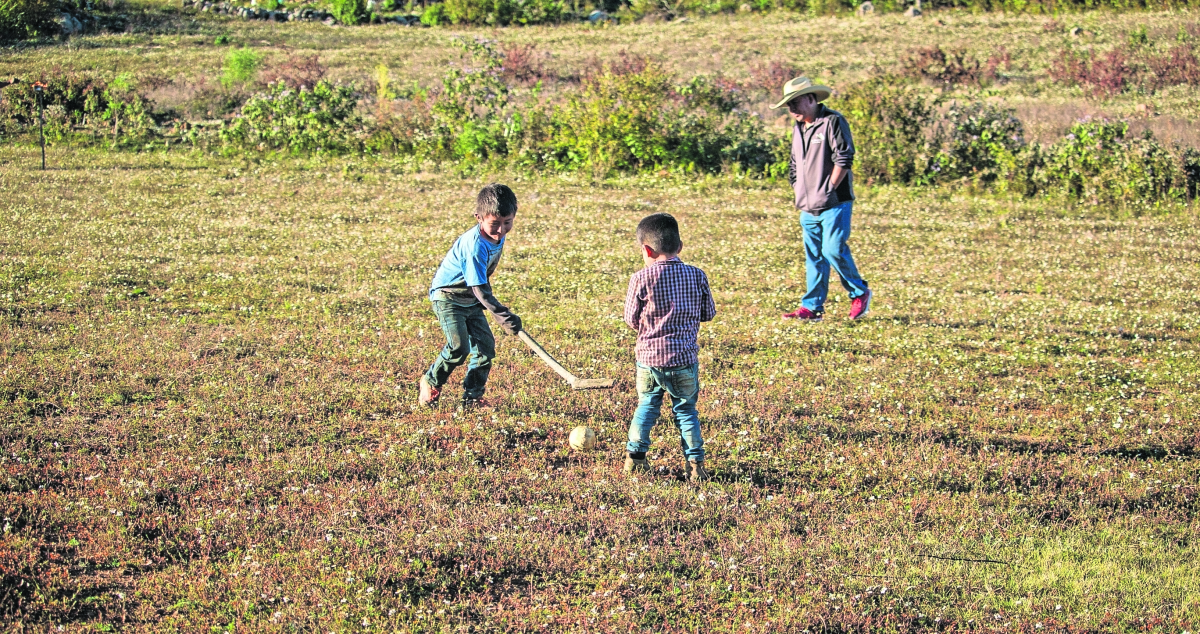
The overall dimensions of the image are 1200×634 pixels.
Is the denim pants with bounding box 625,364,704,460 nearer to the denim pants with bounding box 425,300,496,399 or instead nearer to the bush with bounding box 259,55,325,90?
the denim pants with bounding box 425,300,496,399

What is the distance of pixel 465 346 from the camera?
6.79m

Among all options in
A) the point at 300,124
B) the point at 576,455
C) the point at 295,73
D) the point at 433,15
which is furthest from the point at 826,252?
the point at 433,15

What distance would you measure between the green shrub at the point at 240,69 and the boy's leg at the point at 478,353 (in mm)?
18317

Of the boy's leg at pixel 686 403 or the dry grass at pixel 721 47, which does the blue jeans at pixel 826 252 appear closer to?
the boy's leg at pixel 686 403

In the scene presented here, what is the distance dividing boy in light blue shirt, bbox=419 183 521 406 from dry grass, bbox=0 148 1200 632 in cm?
25

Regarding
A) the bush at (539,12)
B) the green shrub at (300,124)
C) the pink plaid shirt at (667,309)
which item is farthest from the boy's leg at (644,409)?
the bush at (539,12)

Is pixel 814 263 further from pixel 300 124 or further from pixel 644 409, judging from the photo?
pixel 300 124

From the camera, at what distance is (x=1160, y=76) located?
83.0 ft

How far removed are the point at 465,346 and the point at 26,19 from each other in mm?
33713

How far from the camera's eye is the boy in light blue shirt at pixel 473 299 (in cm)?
625

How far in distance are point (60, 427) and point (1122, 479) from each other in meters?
6.31

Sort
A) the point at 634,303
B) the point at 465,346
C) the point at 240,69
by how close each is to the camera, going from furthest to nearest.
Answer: the point at 240,69 < the point at 465,346 < the point at 634,303

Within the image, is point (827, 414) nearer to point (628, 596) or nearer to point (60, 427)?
point (628, 596)

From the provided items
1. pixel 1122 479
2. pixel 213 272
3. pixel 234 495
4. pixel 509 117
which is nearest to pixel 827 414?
pixel 1122 479
